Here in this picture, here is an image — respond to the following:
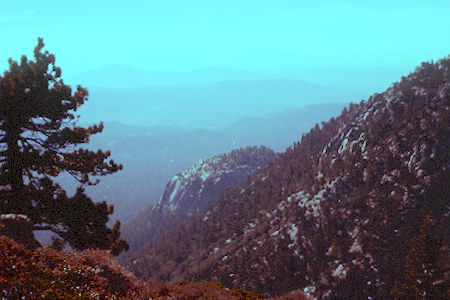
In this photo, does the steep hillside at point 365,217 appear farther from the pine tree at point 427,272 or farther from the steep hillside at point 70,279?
the steep hillside at point 70,279

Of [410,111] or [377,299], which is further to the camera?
[410,111]

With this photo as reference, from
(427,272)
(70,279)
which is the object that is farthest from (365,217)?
(70,279)

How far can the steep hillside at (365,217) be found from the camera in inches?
1586

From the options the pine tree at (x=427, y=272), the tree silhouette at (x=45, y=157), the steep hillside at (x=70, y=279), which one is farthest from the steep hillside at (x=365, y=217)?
the tree silhouette at (x=45, y=157)

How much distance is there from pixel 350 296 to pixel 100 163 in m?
33.4

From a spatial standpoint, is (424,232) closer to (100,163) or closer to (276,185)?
(100,163)

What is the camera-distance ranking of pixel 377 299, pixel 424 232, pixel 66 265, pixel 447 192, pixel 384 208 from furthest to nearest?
1. pixel 384 208
2. pixel 447 192
3. pixel 377 299
4. pixel 424 232
5. pixel 66 265

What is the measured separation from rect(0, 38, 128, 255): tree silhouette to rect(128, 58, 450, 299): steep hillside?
2568 centimetres

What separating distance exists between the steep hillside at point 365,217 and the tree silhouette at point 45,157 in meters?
25.7

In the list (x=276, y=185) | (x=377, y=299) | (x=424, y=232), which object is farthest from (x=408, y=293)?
(x=276, y=185)

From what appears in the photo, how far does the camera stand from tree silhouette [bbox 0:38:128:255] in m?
21.0

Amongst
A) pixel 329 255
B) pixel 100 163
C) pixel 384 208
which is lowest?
pixel 329 255

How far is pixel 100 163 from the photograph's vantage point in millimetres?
23938

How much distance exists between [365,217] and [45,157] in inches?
1699
